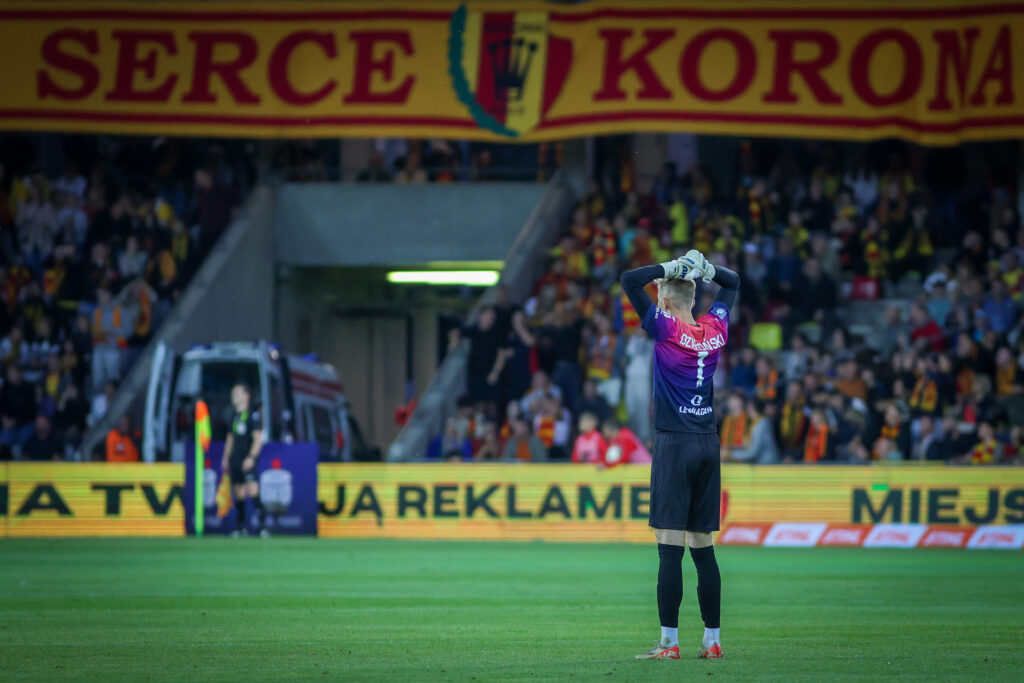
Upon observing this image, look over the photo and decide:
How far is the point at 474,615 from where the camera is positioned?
10984mm

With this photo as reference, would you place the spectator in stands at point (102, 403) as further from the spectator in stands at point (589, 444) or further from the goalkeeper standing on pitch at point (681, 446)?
the goalkeeper standing on pitch at point (681, 446)

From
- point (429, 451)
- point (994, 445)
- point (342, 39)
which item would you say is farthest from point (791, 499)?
point (342, 39)

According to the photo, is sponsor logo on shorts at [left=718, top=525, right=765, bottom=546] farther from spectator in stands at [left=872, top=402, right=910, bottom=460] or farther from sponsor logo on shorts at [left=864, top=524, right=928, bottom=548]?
spectator in stands at [left=872, top=402, right=910, bottom=460]

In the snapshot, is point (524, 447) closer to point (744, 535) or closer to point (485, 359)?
point (485, 359)

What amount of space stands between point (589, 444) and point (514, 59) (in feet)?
23.4

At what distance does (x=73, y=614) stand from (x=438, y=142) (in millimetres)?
20827

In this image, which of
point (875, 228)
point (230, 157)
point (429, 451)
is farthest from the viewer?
point (230, 157)

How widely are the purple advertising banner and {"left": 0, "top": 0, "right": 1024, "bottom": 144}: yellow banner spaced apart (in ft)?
22.3

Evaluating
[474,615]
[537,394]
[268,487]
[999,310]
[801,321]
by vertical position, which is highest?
[999,310]

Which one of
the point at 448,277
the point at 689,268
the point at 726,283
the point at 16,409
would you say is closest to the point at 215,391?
the point at 16,409

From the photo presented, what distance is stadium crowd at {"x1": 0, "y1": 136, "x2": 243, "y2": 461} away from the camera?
25.3 m

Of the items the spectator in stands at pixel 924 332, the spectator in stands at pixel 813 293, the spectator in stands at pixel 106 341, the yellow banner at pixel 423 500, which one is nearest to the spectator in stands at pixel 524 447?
the yellow banner at pixel 423 500

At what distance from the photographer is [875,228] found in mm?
25719

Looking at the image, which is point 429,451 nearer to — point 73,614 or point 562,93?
point 562,93
